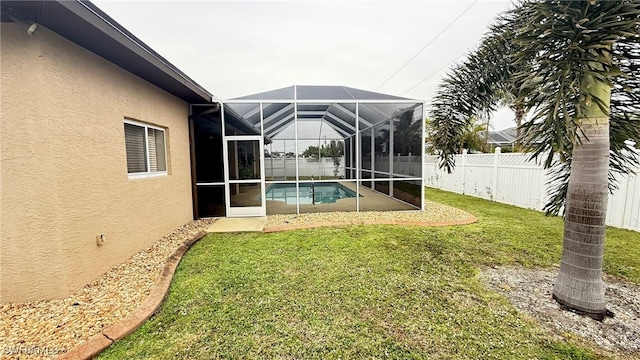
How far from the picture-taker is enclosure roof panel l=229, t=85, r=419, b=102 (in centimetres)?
774

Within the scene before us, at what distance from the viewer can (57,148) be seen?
3113mm

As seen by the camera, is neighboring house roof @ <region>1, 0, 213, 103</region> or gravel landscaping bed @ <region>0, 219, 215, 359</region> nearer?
gravel landscaping bed @ <region>0, 219, 215, 359</region>

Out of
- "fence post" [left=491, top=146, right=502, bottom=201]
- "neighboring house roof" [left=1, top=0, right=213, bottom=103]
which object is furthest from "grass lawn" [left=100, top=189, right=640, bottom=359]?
"fence post" [left=491, top=146, right=502, bottom=201]

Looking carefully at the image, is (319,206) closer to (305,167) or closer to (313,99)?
(313,99)

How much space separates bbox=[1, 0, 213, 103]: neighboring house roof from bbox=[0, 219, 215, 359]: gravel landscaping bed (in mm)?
3171

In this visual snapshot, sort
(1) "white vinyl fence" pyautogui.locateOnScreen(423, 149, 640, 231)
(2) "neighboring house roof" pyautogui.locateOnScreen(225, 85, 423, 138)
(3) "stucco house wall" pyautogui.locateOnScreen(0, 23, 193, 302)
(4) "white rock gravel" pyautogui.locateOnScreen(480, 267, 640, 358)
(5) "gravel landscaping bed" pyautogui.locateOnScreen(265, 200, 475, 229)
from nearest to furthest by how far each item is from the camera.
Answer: (4) "white rock gravel" pyautogui.locateOnScreen(480, 267, 640, 358) < (3) "stucco house wall" pyautogui.locateOnScreen(0, 23, 193, 302) < (1) "white vinyl fence" pyautogui.locateOnScreen(423, 149, 640, 231) < (5) "gravel landscaping bed" pyautogui.locateOnScreen(265, 200, 475, 229) < (2) "neighboring house roof" pyautogui.locateOnScreen(225, 85, 423, 138)

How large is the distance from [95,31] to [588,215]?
6.01 m

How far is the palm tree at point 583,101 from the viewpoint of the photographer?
2389mm

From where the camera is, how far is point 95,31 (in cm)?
318

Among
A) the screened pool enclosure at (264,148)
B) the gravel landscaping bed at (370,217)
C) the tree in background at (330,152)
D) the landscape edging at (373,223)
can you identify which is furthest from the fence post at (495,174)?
the tree in background at (330,152)

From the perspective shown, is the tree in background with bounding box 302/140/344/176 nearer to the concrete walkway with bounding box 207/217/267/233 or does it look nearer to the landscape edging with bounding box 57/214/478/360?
the concrete walkway with bounding box 207/217/267/233

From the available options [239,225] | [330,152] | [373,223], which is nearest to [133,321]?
[239,225]

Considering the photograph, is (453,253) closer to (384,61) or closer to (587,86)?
(587,86)

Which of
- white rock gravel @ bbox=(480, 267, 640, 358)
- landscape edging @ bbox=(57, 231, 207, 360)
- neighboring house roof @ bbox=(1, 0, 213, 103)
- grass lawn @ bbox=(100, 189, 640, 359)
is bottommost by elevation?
white rock gravel @ bbox=(480, 267, 640, 358)
